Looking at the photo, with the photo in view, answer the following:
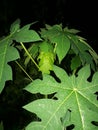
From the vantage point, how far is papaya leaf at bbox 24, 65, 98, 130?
1.27 metres

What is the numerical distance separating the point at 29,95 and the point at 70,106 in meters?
1.23

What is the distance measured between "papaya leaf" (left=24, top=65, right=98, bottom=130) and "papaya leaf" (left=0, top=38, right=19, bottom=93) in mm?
139

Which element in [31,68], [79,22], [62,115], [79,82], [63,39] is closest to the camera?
[62,115]

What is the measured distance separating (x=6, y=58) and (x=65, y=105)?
418 millimetres

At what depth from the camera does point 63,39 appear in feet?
4.99

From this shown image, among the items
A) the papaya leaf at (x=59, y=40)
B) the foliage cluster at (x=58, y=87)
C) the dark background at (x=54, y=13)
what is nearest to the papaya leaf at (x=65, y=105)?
the foliage cluster at (x=58, y=87)

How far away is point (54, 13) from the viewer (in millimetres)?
5023

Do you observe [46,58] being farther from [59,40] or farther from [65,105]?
[65,105]

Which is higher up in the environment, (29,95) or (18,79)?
(18,79)

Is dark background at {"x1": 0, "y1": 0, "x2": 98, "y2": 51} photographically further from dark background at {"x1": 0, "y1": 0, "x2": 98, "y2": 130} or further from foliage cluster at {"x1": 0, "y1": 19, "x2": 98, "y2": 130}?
foliage cluster at {"x1": 0, "y1": 19, "x2": 98, "y2": 130}

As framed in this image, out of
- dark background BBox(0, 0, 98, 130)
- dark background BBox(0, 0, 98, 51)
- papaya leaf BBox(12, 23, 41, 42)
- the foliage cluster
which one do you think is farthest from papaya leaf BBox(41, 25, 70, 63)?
dark background BBox(0, 0, 98, 51)

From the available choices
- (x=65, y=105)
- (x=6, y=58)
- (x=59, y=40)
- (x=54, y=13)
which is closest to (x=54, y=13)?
(x=54, y=13)

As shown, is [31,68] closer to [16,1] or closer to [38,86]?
[38,86]

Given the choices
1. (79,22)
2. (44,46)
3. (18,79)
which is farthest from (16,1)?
(44,46)
